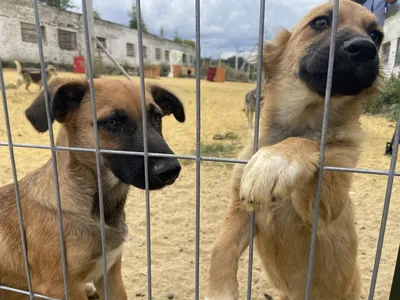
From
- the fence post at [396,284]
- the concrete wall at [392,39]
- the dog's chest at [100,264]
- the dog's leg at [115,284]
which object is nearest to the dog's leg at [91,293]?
the dog's leg at [115,284]

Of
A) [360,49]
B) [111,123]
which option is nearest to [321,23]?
[360,49]

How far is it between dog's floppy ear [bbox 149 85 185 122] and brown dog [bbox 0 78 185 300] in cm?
18

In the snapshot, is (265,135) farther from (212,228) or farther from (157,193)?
(157,193)

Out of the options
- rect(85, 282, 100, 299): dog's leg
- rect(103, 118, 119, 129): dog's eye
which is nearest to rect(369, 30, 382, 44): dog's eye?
rect(103, 118, 119, 129): dog's eye

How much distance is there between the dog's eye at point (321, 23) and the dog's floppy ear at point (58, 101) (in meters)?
1.49

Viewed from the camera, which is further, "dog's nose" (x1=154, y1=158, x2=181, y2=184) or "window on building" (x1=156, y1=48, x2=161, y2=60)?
"window on building" (x1=156, y1=48, x2=161, y2=60)

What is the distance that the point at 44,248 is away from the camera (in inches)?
79.7

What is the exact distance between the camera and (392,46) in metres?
2.61

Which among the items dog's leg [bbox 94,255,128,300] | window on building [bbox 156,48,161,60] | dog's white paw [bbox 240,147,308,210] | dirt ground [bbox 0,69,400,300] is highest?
window on building [bbox 156,48,161,60]

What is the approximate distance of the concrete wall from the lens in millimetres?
2475

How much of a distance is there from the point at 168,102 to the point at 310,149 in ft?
4.60

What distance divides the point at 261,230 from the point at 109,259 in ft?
3.25

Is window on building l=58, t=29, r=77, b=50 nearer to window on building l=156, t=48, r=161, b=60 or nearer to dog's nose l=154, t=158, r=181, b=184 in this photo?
window on building l=156, t=48, r=161, b=60

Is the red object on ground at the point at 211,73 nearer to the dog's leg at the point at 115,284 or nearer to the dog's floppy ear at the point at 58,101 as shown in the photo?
the dog's floppy ear at the point at 58,101
